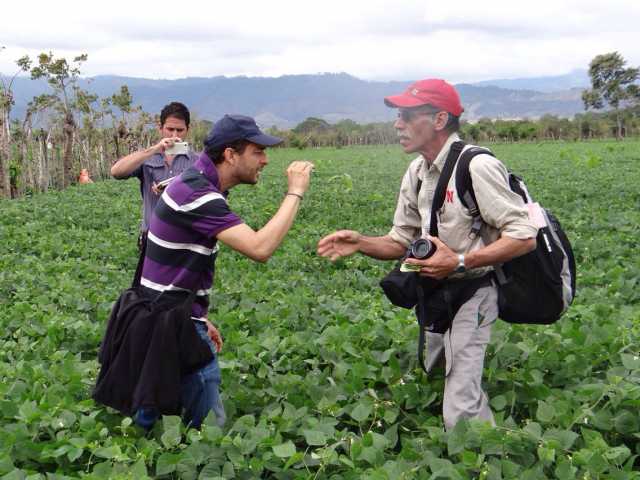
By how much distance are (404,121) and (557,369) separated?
6.24 feet

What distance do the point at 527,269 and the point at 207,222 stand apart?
1514 mm

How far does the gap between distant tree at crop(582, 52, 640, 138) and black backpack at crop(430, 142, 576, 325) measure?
10127cm

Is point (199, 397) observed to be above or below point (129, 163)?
below

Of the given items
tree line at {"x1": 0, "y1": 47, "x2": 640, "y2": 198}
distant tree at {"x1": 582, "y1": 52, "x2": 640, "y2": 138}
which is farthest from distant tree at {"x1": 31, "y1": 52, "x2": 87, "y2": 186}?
distant tree at {"x1": 582, "y1": 52, "x2": 640, "y2": 138}

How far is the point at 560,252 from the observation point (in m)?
3.46

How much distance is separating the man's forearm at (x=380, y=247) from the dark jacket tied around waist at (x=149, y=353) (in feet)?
3.43

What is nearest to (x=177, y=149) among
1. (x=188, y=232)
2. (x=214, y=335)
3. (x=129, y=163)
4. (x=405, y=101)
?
(x=129, y=163)

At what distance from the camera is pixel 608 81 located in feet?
329

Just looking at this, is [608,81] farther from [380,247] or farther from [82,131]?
[380,247]

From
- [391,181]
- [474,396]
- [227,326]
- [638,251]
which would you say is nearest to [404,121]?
[474,396]

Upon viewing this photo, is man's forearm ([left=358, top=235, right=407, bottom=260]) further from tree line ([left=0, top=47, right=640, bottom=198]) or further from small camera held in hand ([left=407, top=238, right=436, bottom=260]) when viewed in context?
tree line ([left=0, top=47, right=640, bottom=198])

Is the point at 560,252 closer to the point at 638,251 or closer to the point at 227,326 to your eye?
the point at 227,326

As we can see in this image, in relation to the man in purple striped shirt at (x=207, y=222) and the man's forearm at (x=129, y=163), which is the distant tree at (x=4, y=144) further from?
the man in purple striped shirt at (x=207, y=222)

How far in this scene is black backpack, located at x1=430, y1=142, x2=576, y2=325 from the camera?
3359 millimetres
